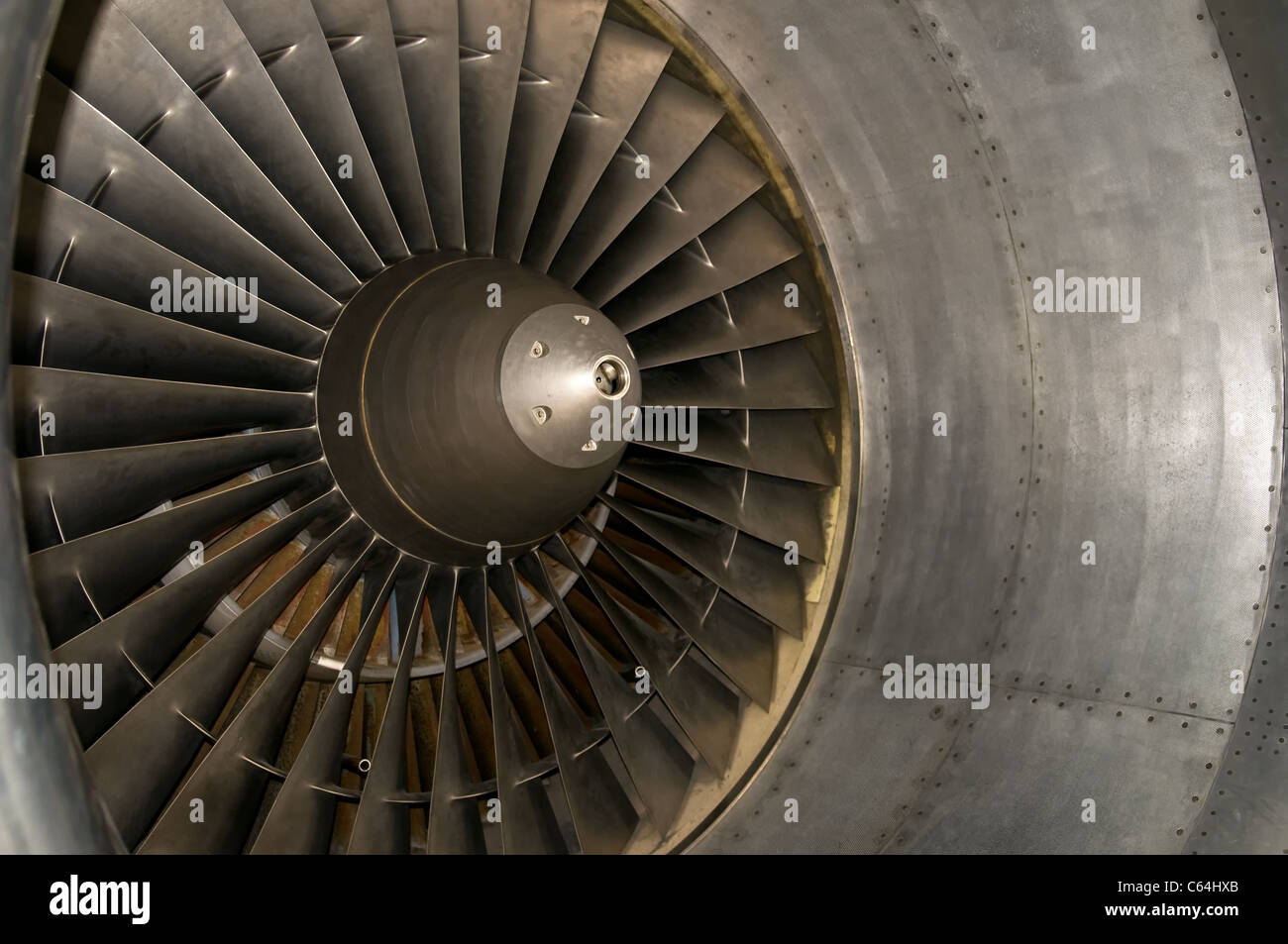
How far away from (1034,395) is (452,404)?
5.98 feet

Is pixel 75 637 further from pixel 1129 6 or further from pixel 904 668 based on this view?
pixel 1129 6

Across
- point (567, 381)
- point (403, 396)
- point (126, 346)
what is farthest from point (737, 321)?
point (126, 346)

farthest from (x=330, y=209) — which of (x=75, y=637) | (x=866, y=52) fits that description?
(x=866, y=52)

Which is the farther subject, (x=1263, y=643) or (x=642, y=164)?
(x=1263, y=643)

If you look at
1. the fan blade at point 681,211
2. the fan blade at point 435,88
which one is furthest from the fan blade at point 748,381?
the fan blade at point 435,88

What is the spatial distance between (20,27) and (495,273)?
2.38 metres

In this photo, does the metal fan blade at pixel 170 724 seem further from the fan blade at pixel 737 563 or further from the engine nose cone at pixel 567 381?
the fan blade at pixel 737 563

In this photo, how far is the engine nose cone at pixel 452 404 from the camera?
3.61 m

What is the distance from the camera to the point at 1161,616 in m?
4.09

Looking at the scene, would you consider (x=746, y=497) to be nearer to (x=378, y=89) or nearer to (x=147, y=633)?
(x=378, y=89)

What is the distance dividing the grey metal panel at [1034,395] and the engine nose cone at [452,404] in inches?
35.7

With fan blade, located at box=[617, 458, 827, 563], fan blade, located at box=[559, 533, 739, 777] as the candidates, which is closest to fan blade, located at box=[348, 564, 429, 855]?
fan blade, located at box=[559, 533, 739, 777]

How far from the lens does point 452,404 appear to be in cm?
372

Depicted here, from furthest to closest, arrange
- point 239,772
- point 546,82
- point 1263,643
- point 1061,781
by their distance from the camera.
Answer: point 1263,643 < point 1061,781 < point 546,82 < point 239,772
